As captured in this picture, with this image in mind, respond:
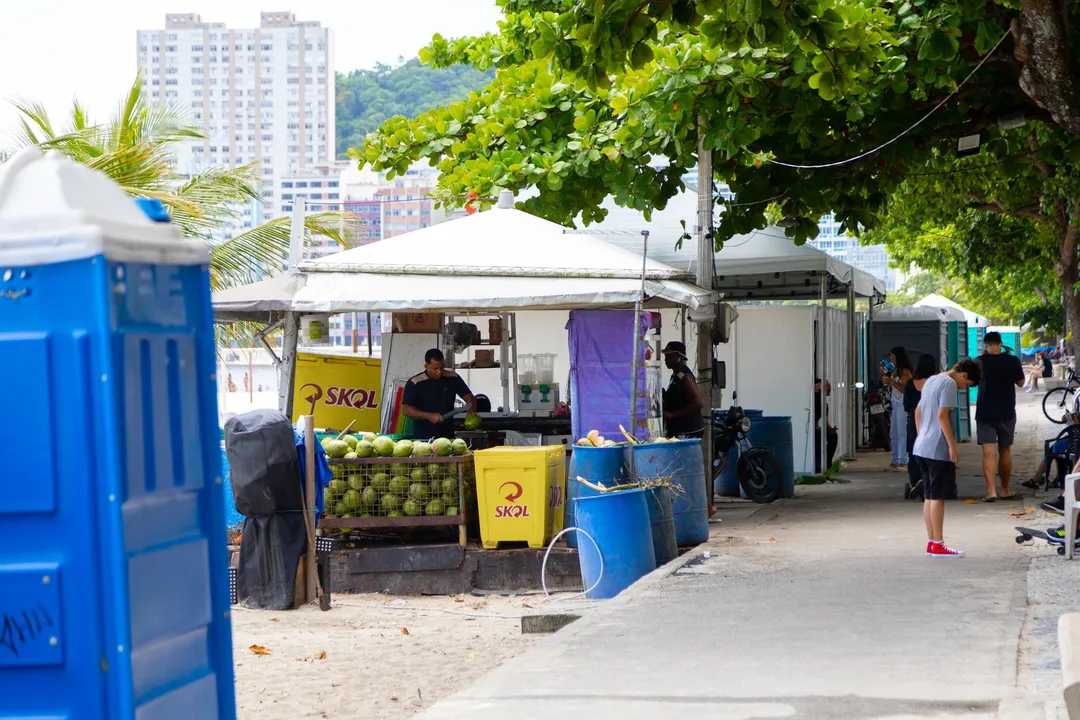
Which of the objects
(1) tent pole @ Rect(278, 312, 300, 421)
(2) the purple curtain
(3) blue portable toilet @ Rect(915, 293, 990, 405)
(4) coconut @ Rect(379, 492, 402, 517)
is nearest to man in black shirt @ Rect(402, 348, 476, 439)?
(1) tent pole @ Rect(278, 312, 300, 421)

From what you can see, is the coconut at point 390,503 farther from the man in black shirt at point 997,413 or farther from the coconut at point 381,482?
the man in black shirt at point 997,413

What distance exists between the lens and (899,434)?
62.8ft

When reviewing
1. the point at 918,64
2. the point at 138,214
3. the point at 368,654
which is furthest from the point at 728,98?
the point at 138,214

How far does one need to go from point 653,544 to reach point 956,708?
16.7 feet

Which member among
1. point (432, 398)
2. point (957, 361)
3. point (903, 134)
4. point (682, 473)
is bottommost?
point (682, 473)

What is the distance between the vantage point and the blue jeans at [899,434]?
19.0m

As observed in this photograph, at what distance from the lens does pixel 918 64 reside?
12.3 m

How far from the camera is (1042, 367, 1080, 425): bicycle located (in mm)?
24578

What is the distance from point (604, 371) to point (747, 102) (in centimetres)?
334

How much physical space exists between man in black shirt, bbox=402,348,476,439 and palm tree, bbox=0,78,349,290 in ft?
→ 12.1

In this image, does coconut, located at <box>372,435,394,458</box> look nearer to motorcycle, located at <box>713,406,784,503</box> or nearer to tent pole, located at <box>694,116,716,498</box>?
tent pole, located at <box>694,116,716,498</box>

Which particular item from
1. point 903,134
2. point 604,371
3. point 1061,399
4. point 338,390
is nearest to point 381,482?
point 604,371

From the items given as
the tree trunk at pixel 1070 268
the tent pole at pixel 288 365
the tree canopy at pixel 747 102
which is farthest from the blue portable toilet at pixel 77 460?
the tree trunk at pixel 1070 268

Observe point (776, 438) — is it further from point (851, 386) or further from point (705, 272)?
point (851, 386)
